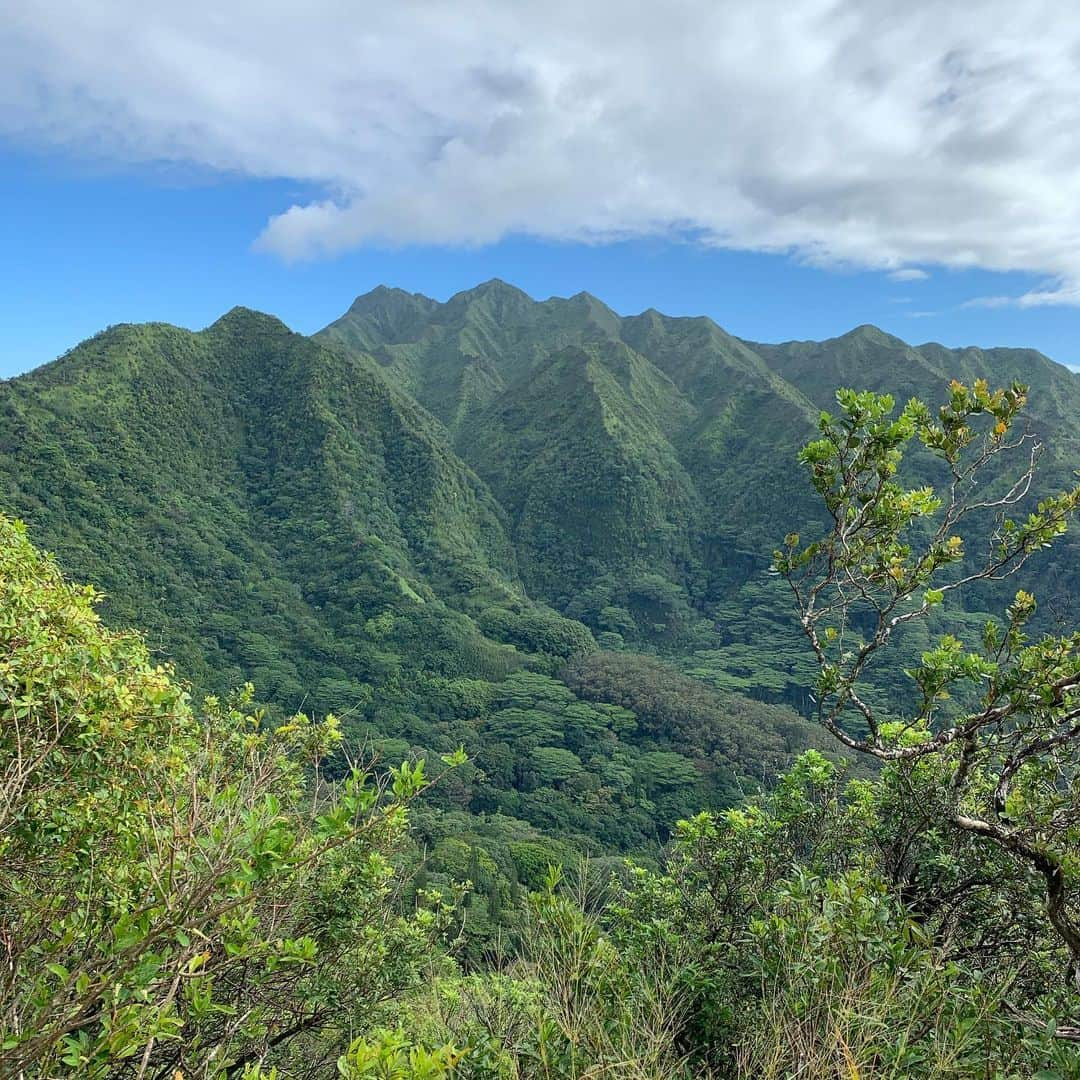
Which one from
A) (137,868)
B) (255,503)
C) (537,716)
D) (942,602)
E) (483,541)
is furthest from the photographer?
(483,541)

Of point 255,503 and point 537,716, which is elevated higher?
point 255,503

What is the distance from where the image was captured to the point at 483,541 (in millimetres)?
129000

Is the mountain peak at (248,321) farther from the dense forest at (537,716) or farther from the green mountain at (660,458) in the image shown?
the green mountain at (660,458)

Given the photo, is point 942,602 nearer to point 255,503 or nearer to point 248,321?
point 255,503

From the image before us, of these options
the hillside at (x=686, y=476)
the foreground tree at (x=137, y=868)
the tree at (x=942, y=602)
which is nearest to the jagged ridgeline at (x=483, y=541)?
the hillside at (x=686, y=476)

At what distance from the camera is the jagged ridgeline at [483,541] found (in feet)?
221

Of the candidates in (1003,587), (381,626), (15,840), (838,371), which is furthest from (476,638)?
(838,371)

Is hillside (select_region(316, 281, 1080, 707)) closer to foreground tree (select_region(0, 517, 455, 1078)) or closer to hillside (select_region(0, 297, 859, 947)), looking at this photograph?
hillside (select_region(0, 297, 859, 947))

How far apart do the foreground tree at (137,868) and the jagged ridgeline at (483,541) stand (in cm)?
3183

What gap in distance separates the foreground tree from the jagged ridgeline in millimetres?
31835

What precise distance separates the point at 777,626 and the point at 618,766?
56690mm

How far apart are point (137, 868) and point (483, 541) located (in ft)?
413

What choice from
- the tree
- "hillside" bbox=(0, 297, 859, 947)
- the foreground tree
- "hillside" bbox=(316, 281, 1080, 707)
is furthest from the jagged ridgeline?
the foreground tree

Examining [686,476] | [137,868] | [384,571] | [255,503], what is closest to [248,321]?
[255,503]
